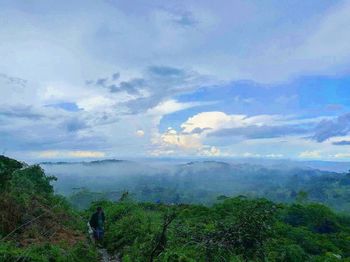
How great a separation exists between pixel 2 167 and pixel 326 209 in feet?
97.6

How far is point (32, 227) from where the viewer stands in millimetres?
16953

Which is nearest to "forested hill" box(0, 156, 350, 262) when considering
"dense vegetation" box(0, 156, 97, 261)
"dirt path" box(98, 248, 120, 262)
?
"dense vegetation" box(0, 156, 97, 261)

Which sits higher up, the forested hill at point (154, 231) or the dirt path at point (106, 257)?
the forested hill at point (154, 231)

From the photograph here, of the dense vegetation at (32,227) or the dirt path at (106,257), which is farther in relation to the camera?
the dirt path at (106,257)

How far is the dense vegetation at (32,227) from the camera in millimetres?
Answer: 13227

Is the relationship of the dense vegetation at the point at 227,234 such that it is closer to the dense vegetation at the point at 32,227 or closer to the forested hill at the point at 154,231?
the forested hill at the point at 154,231

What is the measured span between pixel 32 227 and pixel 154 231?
18.0 feet

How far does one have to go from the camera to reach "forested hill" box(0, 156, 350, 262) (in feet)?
33.5

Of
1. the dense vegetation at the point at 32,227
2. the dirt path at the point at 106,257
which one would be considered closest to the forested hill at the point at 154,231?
the dense vegetation at the point at 32,227

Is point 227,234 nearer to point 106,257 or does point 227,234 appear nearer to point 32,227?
point 106,257

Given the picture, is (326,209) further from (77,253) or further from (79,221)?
(77,253)

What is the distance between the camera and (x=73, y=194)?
137 feet

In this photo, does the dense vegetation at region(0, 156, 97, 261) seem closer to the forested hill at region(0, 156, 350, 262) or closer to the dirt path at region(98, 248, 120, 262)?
the forested hill at region(0, 156, 350, 262)

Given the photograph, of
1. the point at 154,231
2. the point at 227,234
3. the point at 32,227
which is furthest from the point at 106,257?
the point at 227,234
